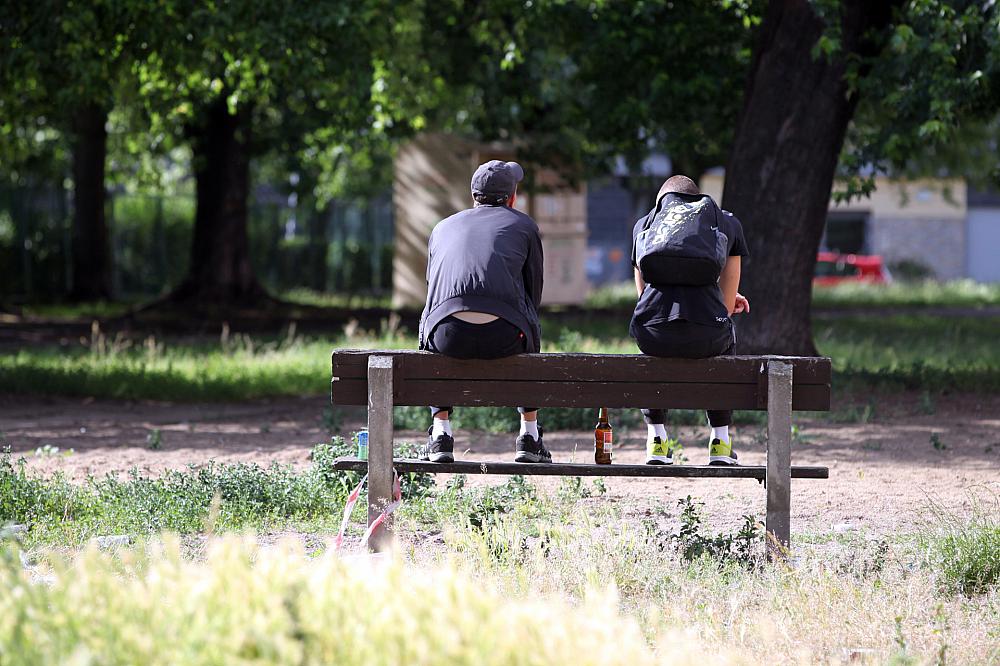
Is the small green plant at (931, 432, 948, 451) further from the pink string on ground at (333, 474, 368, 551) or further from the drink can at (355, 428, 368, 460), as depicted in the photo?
the pink string on ground at (333, 474, 368, 551)

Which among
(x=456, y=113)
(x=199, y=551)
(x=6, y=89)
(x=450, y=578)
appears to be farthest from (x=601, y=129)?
(x=450, y=578)

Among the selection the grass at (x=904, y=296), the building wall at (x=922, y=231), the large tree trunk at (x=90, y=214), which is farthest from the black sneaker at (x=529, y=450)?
the building wall at (x=922, y=231)

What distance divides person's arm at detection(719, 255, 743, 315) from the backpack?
0.32 meters

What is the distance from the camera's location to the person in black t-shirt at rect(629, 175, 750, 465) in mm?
5855

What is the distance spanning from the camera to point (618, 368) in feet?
19.0

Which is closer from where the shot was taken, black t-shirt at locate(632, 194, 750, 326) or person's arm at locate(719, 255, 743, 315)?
black t-shirt at locate(632, 194, 750, 326)

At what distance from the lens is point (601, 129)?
1688cm

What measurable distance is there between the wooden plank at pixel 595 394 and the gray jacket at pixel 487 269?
268mm

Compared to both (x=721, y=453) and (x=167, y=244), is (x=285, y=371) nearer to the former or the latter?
(x=721, y=453)

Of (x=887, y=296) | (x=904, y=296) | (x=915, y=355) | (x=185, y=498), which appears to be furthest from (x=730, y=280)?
(x=904, y=296)

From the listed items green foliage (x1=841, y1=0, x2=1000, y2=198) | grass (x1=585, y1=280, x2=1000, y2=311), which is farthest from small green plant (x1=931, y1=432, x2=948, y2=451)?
grass (x1=585, y1=280, x2=1000, y2=311)

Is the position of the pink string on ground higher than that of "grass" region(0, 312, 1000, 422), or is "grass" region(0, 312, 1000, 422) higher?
"grass" region(0, 312, 1000, 422)

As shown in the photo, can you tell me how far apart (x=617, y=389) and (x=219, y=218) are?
1830 cm

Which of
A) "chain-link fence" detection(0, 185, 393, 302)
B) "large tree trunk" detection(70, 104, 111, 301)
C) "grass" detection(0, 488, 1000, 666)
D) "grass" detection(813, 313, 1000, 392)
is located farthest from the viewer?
"chain-link fence" detection(0, 185, 393, 302)
